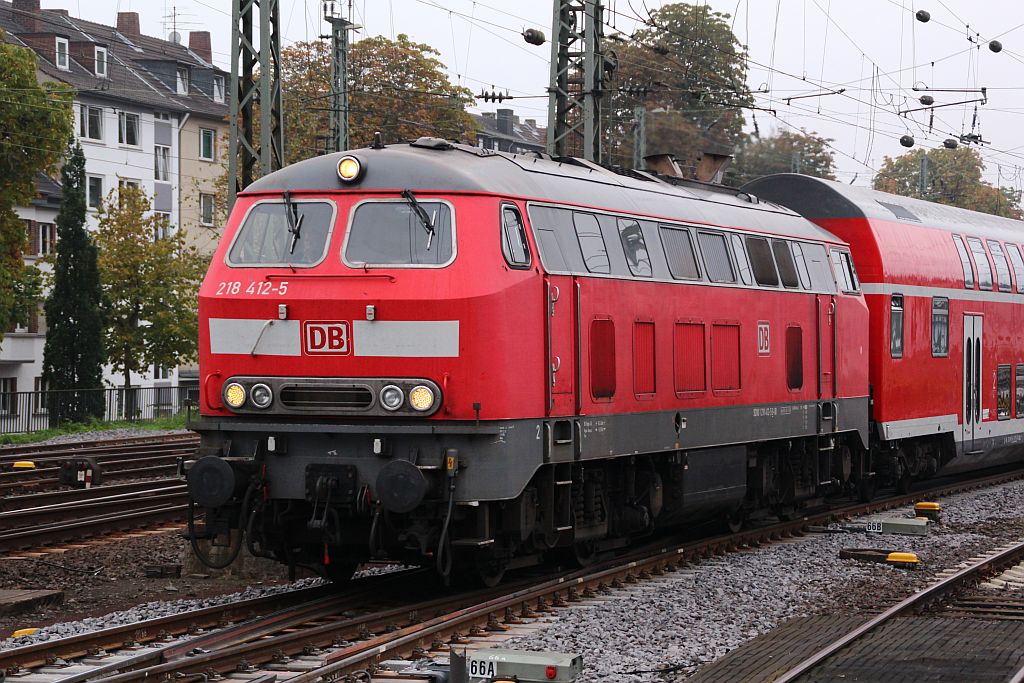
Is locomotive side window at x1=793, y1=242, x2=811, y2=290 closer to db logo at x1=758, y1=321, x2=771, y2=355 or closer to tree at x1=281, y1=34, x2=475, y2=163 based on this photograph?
db logo at x1=758, y1=321, x2=771, y2=355

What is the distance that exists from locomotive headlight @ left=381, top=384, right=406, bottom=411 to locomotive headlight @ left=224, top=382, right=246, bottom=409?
1238 mm

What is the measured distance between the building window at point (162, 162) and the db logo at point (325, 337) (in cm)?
5257

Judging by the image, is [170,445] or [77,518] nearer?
[77,518]

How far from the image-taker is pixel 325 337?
1166 centimetres

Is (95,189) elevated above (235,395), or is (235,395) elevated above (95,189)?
(95,189)

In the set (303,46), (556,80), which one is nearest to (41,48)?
(303,46)

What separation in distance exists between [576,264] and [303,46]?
51.6m

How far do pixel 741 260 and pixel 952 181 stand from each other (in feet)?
277

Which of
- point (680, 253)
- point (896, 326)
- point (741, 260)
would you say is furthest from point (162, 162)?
point (680, 253)

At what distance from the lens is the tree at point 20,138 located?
3844 centimetres

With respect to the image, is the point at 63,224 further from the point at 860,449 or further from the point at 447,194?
the point at 447,194

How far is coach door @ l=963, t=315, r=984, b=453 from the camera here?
2319cm

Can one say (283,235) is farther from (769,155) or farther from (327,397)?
(769,155)

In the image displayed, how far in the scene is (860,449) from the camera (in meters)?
19.8
